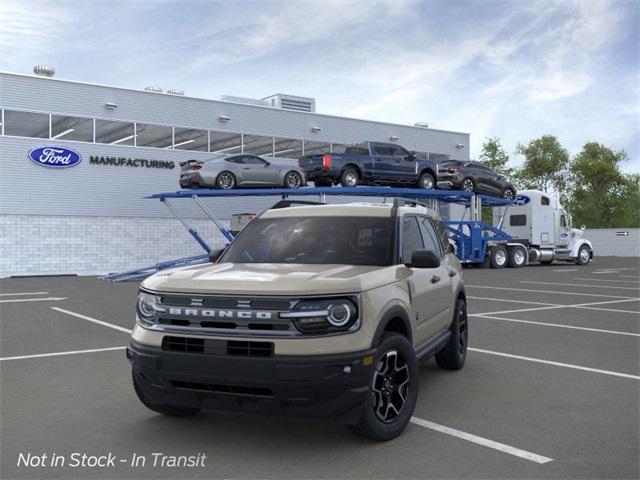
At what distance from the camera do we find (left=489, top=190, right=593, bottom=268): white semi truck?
30766 mm

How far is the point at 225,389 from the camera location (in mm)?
4254

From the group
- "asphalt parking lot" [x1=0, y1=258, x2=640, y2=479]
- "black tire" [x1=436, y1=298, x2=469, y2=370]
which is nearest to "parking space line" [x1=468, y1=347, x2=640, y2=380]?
"asphalt parking lot" [x1=0, y1=258, x2=640, y2=479]

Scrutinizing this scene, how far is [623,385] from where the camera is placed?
250 inches

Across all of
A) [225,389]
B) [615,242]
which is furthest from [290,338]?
[615,242]

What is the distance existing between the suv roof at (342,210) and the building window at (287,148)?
89.1 ft

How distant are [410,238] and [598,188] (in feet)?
240

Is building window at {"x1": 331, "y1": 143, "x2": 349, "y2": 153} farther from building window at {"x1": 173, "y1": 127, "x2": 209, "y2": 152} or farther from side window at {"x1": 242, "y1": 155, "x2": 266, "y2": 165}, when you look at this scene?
side window at {"x1": 242, "y1": 155, "x2": 266, "y2": 165}

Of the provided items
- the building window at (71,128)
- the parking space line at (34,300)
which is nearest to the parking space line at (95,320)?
the parking space line at (34,300)

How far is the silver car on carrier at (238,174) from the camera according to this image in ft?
79.2

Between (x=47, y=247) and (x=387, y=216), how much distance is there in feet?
79.1

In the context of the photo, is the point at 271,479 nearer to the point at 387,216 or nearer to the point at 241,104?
the point at 387,216

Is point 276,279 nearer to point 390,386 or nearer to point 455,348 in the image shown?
point 390,386

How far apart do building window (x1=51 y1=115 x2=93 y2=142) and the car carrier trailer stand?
413 centimetres

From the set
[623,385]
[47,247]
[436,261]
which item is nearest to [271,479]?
[436,261]
